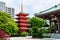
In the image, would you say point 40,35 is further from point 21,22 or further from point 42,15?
point 21,22

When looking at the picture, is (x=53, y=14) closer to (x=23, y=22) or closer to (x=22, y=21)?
(x=22, y=21)

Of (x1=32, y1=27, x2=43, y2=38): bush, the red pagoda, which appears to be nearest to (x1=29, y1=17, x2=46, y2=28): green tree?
the red pagoda

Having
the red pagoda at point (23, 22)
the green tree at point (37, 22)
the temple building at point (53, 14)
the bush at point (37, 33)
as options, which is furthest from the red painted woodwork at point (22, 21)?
the temple building at point (53, 14)

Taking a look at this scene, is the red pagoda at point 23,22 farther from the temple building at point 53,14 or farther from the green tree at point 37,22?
the temple building at point 53,14

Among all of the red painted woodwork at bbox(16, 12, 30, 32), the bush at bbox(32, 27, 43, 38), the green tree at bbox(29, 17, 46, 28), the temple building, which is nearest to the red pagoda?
the red painted woodwork at bbox(16, 12, 30, 32)

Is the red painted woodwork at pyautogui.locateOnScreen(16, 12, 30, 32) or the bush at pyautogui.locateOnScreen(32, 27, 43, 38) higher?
the red painted woodwork at pyautogui.locateOnScreen(16, 12, 30, 32)

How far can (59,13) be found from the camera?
2528cm

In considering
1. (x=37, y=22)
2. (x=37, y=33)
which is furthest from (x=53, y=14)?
(x=37, y=22)

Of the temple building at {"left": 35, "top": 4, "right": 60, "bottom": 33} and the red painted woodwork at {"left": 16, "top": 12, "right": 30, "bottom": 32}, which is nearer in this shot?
the temple building at {"left": 35, "top": 4, "right": 60, "bottom": 33}

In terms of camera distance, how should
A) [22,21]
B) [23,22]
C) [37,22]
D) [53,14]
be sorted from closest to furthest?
[53,14], [22,21], [23,22], [37,22]

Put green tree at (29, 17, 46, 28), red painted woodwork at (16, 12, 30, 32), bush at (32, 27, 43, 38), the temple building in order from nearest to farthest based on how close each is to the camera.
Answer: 1. the temple building
2. bush at (32, 27, 43, 38)
3. red painted woodwork at (16, 12, 30, 32)
4. green tree at (29, 17, 46, 28)

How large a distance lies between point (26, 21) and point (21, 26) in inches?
129

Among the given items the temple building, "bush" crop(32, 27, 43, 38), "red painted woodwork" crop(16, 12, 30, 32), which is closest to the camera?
the temple building

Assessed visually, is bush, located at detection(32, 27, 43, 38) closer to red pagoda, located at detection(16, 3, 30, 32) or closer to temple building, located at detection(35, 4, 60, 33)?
temple building, located at detection(35, 4, 60, 33)
